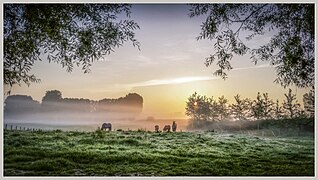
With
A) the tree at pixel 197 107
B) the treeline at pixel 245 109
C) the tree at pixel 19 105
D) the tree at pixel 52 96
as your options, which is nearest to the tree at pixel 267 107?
the treeline at pixel 245 109

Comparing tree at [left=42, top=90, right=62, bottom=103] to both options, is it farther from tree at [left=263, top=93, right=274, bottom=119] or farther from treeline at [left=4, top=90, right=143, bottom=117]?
tree at [left=263, top=93, right=274, bottom=119]

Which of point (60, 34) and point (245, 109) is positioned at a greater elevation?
point (60, 34)

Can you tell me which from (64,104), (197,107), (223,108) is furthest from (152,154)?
(64,104)

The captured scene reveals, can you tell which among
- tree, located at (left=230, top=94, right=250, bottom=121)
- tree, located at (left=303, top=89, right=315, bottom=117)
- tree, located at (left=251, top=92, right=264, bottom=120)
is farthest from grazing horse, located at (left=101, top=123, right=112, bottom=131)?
tree, located at (left=303, top=89, right=315, bottom=117)

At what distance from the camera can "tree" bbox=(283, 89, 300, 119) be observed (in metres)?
4.35

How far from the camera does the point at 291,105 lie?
14.3 feet

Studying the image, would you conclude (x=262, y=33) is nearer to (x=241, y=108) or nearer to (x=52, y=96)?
(x=241, y=108)

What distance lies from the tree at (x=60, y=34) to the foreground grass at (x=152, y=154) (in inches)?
22.0

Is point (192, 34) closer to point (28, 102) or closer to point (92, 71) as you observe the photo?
point (92, 71)

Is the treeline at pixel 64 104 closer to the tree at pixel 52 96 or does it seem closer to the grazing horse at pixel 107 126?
the tree at pixel 52 96

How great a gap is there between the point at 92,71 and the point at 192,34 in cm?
89

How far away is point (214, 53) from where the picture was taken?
4.27m

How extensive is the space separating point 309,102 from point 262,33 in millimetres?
709

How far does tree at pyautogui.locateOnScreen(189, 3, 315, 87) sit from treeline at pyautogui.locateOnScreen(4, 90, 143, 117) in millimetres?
755
